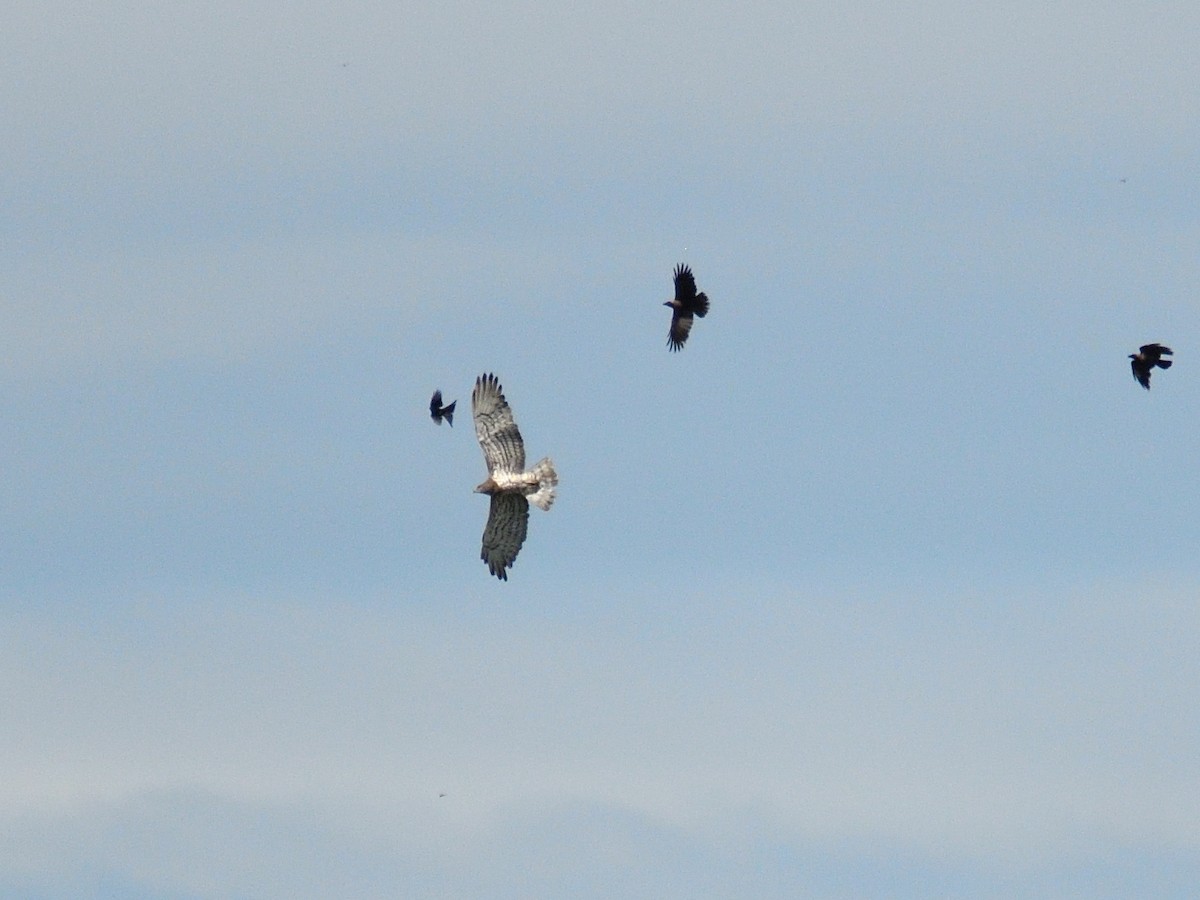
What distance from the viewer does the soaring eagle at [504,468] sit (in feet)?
196

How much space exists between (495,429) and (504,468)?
0.78 metres

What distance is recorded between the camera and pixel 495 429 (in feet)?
197

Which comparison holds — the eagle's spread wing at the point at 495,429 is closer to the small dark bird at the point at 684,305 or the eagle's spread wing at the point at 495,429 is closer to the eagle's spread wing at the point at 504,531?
the eagle's spread wing at the point at 504,531

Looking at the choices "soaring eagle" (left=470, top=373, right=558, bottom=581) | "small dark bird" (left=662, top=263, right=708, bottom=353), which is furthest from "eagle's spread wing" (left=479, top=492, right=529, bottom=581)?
"small dark bird" (left=662, top=263, right=708, bottom=353)

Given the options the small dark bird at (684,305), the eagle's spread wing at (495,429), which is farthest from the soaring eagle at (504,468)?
the small dark bird at (684,305)

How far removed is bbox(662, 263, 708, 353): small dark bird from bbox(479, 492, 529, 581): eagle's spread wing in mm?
11514

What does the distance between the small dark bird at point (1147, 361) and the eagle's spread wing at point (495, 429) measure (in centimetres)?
1359

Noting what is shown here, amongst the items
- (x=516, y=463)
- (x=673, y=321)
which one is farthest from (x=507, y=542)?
(x=673, y=321)

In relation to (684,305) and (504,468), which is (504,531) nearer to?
(504,468)

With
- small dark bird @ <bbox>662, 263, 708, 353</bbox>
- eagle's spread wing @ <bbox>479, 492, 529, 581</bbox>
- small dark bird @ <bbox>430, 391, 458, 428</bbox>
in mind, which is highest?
small dark bird @ <bbox>662, 263, 708, 353</bbox>

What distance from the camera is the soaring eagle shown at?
59.8 metres

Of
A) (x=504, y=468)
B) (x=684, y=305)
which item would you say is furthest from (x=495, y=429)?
(x=684, y=305)

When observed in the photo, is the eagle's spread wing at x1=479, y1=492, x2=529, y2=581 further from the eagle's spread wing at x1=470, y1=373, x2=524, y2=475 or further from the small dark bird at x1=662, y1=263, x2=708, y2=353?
the small dark bird at x1=662, y1=263, x2=708, y2=353

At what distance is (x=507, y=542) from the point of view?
60469 millimetres
